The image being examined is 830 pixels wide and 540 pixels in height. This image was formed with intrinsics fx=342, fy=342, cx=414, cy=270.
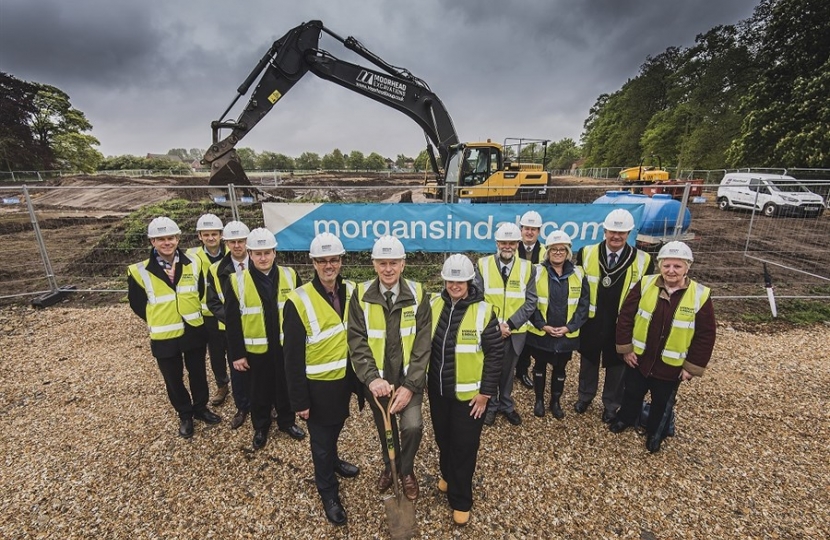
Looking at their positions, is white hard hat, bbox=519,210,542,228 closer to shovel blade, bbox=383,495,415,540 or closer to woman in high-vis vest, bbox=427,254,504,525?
woman in high-vis vest, bbox=427,254,504,525

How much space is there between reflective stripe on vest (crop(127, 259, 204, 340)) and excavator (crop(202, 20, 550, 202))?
6834mm

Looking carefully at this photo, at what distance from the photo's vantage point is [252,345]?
322 centimetres

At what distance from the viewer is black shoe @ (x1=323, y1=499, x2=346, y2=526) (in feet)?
8.83

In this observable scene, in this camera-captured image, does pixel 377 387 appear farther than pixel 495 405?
No

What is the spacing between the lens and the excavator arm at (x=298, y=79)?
30.1 feet

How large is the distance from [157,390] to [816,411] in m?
7.95

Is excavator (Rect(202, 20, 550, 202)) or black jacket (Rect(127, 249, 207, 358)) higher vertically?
excavator (Rect(202, 20, 550, 202))

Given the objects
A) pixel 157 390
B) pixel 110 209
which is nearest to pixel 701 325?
pixel 157 390

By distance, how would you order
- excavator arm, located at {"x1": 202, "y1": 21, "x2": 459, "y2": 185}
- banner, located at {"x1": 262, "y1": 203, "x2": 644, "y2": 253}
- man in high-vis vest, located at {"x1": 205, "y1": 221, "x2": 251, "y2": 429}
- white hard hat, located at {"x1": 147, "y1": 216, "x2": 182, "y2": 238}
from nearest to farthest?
white hard hat, located at {"x1": 147, "y1": 216, "x2": 182, "y2": 238} → man in high-vis vest, located at {"x1": 205, "y1": 221, "x2": 251, "y2": 429} → banner, located at {"x1": 262, "y1": 203, "x2": 644, "y2": 253} → excavator arm, located at {"x1": 202, "y1": 21, "x2": 459, "y2": 185}

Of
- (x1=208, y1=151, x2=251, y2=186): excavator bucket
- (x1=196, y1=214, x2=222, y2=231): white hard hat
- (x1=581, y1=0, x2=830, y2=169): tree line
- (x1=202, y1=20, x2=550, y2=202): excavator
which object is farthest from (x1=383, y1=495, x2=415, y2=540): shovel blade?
(x1=581, y1=0, x2=830, y2=169): tree line

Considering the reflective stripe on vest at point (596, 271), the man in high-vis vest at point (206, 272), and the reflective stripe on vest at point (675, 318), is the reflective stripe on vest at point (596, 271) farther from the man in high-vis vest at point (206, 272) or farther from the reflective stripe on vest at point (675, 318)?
the man in high-vis vest at point (206, 272)

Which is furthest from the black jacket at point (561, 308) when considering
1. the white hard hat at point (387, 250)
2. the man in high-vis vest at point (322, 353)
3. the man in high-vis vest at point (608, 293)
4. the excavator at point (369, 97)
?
the excavator at point (369, 97)

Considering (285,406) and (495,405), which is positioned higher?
(285,406)

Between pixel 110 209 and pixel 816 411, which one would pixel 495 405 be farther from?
pixel 110 209
